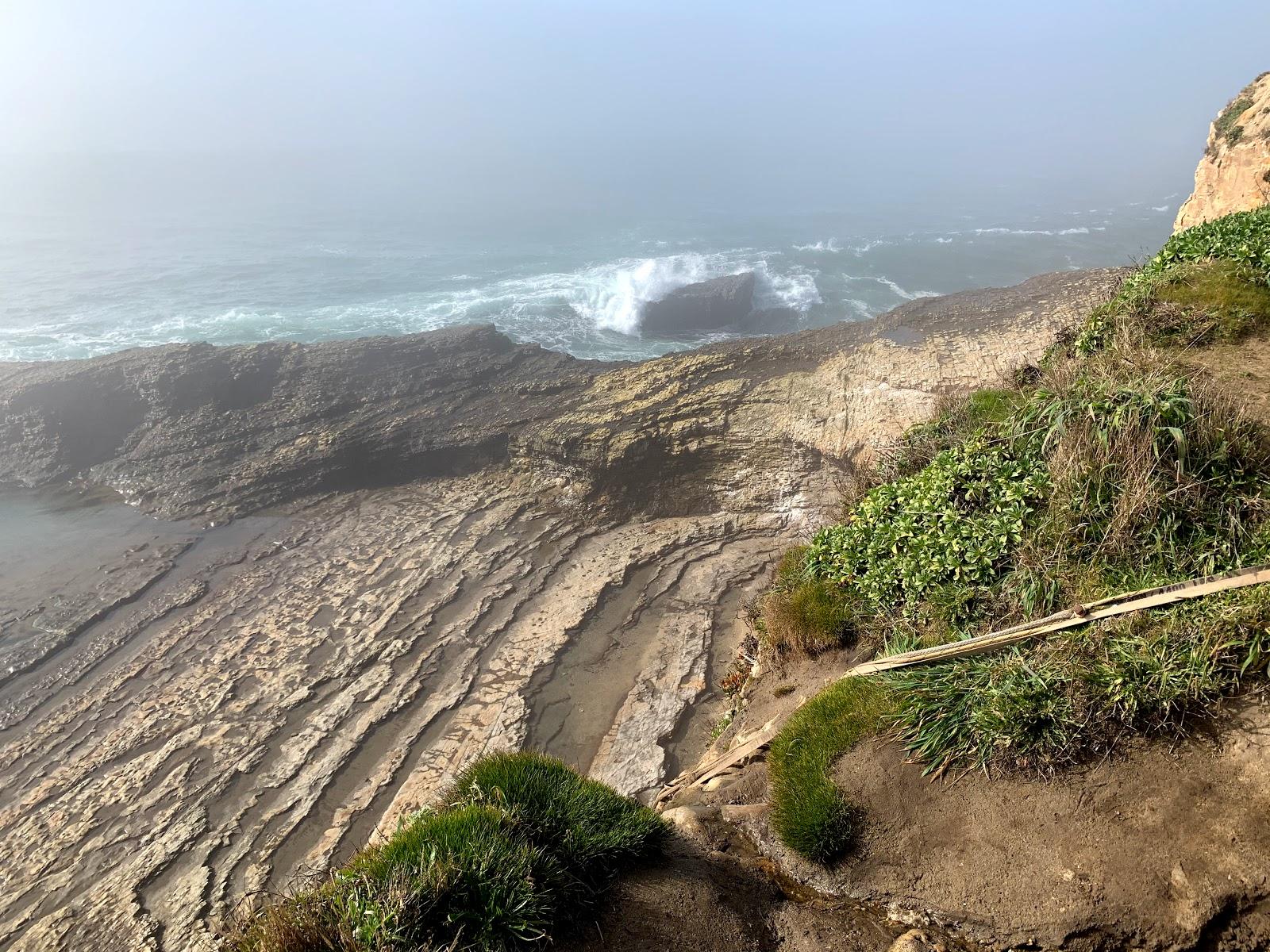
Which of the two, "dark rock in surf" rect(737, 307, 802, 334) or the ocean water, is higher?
the ocean water

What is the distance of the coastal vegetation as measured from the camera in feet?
13.0

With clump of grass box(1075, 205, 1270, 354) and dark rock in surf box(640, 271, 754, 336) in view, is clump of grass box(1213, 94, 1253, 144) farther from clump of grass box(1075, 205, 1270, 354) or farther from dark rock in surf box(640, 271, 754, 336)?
dark rock in surf box(640, 271, 754, 336)

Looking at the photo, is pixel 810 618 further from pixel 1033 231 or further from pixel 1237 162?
pixel 1033 231

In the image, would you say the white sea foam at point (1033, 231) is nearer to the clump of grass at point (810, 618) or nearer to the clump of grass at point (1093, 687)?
the clump of grass at point (810, 618)

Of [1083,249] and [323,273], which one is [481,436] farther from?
[1083,249]

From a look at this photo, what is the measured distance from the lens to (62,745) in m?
9.74

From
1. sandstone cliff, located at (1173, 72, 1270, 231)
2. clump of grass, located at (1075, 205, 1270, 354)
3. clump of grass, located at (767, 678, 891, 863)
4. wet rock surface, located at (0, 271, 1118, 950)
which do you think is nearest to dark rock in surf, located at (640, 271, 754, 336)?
wet rock surface, located at (0, 271, 1118, 950)

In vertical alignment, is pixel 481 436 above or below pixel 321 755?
above

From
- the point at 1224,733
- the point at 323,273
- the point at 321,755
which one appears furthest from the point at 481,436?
the point at 323,273

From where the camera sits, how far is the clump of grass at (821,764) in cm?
414

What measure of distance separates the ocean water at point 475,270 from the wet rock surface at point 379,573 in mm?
9931

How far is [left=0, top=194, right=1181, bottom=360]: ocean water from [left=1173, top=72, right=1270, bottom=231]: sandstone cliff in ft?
52.2

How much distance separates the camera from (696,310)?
28953 millimetres

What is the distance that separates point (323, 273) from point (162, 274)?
9.01m
